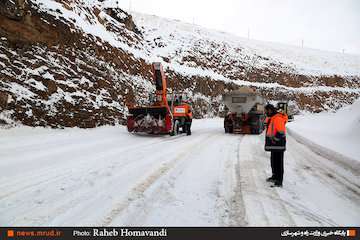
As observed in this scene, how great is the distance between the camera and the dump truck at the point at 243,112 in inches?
582

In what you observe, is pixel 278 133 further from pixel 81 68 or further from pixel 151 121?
pixel 81 68

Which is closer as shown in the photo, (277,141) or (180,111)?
(277,141)

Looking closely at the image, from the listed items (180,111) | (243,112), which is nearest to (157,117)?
(180,111)

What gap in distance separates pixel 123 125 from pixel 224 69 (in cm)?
2591

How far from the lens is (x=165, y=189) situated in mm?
4828

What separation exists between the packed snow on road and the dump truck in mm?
6463

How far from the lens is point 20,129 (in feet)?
32.9

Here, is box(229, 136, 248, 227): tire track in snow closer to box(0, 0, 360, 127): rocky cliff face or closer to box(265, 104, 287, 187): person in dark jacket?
box(265, 104, 287, 187): person in dark jacket

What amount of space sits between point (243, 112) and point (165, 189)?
10.8 m

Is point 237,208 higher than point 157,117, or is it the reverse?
point 157,117

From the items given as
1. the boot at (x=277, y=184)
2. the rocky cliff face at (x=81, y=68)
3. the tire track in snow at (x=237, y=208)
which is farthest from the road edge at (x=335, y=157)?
the rocky cliff face at (x=81, y=68)

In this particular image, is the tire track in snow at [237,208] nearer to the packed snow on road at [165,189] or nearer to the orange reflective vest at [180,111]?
the packed snow on road at [165,189]

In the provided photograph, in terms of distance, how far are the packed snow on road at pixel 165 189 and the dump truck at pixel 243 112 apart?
6.46 meters

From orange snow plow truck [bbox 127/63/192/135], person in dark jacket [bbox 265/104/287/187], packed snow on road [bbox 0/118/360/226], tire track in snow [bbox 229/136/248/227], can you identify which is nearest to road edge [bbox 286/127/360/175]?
packed snow on road [bbox 0/118/360/226]
